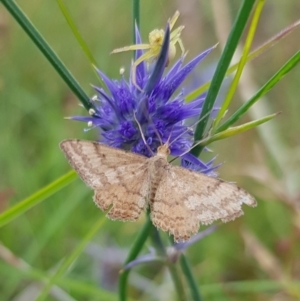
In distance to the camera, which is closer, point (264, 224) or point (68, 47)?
point (264, 224)

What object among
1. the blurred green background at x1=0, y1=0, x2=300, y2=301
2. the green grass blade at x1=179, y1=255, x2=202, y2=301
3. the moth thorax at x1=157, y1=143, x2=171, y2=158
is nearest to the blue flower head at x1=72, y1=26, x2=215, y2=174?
the moth thorax at x1=157, y1=143, x2=171, y2=158

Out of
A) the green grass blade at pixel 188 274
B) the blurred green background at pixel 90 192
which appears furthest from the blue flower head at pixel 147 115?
the blurred green background at pixel 90 192

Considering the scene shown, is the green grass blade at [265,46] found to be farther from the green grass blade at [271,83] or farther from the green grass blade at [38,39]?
the green grass blade at [38,39]

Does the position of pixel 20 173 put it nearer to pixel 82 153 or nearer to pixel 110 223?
pixel 110 223

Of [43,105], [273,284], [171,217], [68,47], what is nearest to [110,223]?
[43,105]

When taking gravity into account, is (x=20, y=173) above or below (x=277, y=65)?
above

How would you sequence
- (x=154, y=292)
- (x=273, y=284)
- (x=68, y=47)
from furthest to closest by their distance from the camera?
(x=68, y=47) < (x=154, y=292) < (x=273, y=284)
